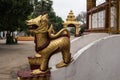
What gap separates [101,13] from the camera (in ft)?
26.1

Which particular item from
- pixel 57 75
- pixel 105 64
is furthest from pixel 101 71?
pixel 57 75

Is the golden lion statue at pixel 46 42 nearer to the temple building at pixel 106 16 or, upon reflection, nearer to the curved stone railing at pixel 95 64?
the curved stone railing at pixel 95 64

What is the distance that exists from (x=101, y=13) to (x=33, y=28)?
3.31 m

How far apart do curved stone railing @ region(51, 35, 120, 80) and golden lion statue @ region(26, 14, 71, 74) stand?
13 cm

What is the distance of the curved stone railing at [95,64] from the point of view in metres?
4.83

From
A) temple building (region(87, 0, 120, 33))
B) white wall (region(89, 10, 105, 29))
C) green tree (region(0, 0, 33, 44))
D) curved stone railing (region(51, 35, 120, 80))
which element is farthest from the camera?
green tree (region(0, 0, 33, 44))

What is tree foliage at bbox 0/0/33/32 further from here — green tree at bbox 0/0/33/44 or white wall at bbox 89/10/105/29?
white wall at bbox 89/10/105/29

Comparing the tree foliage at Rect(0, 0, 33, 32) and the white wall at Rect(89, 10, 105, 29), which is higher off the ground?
the tree foliage at Rect(0, 0, 33, 32)

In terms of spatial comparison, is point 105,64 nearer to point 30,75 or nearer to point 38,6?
Result: point 30,75

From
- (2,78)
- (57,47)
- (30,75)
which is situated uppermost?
(57,47)

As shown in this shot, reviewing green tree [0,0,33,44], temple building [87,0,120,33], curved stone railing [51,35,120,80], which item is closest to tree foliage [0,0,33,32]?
green tree [0,0,33,44]

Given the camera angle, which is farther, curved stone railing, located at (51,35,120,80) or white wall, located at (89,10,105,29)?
white wall, located at (89,10,105,29)

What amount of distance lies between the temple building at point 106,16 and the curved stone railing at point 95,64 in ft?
2.67

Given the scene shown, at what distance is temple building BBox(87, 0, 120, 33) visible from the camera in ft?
19.3
